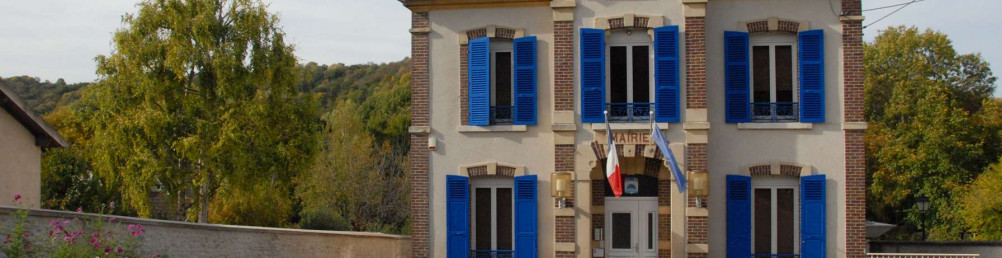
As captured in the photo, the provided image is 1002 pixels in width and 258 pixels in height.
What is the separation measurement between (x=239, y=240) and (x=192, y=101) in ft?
30.2

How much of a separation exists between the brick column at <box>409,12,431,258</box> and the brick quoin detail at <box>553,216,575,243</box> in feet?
8.33

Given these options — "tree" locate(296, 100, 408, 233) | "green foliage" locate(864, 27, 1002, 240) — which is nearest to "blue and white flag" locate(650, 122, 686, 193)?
"tree" locate(296, 100, 408, 233)

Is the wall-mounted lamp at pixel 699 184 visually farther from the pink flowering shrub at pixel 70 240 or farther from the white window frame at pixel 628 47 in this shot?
the pink flowering shrub at pixel 70 240

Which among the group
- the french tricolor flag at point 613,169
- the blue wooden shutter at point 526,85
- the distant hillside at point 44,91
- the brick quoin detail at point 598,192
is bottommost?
the brick quoin detail at point 598,192

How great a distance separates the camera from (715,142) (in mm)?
20578

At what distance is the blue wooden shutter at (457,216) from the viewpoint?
21.0 meters

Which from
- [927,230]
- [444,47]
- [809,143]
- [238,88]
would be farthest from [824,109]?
[927,230]

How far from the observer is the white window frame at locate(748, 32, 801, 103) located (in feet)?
67.8

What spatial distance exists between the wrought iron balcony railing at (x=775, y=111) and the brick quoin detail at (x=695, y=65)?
1.16 metres

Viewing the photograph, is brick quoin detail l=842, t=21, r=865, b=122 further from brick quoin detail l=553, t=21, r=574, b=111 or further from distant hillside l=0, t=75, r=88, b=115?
distant hillside l=0, t=75, r=88, b=115

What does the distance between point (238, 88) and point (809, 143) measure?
1537 centimetres

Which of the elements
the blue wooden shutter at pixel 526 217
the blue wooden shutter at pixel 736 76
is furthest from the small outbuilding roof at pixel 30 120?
the blue wooden shutter at pixel 736 76

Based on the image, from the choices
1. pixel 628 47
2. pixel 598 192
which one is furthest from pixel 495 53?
pixel 598 192

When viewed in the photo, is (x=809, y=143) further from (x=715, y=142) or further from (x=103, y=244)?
(x=103, y=244)
